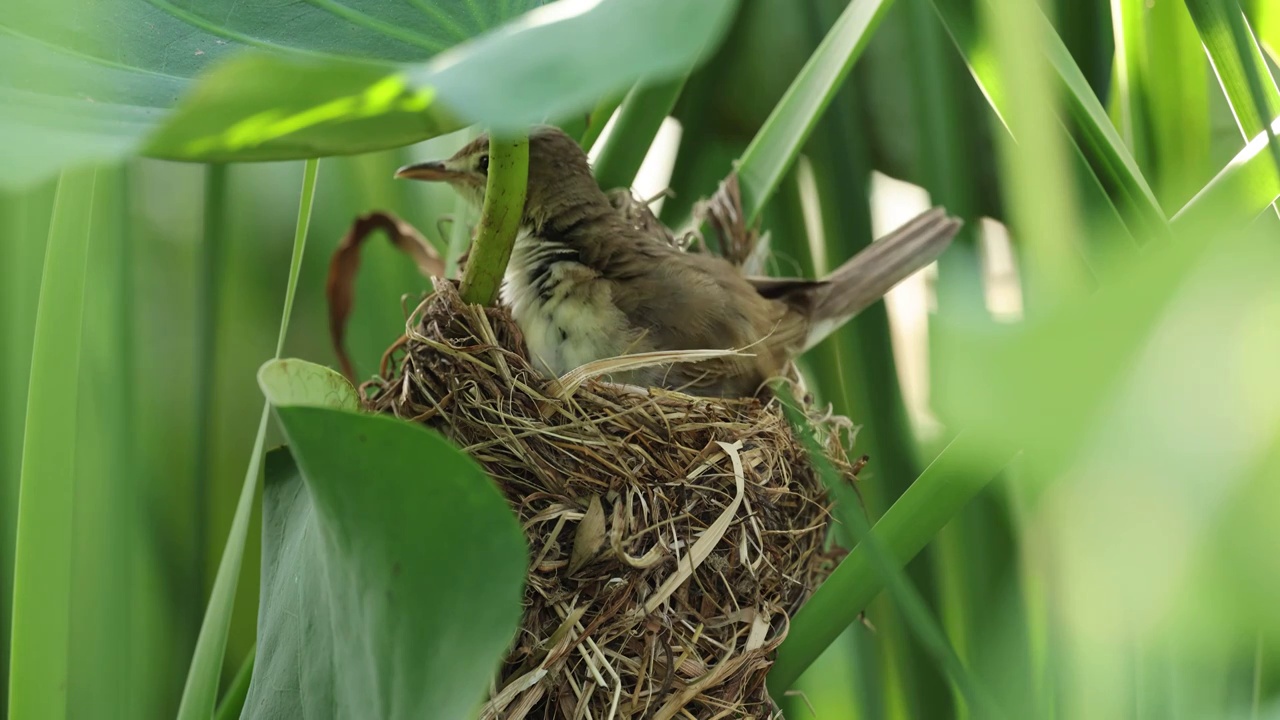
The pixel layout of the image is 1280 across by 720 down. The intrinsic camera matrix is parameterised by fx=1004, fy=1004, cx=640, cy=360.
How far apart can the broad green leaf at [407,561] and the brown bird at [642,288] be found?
1.71 feet

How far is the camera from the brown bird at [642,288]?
1.02m

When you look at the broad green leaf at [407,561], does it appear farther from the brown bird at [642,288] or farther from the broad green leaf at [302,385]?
the brown bird at [642,288]

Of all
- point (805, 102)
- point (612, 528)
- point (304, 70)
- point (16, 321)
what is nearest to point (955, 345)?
point (304, 70)

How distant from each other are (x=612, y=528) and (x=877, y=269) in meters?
0.47

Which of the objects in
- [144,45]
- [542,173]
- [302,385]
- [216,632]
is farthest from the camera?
[542,173]

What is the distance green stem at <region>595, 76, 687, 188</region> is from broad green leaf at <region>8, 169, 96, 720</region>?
465 mm

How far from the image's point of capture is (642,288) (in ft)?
3.48

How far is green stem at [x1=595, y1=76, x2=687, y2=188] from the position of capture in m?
0.93

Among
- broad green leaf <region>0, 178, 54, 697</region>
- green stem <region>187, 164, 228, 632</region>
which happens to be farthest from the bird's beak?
broad green leaf <region>0, 178, 54, 697</region>

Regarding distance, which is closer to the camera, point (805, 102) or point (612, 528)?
point (612, 528)

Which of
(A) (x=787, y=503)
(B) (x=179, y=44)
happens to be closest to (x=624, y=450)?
(A) (x=787, y=503)

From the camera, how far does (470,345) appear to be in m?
0.83

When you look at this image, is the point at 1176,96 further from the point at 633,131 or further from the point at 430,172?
the point at 430,172

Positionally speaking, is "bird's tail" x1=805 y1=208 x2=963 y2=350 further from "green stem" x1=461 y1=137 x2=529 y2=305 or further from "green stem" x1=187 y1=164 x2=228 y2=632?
"green stem" x1=187 y1=164 x2=228 y2=632
